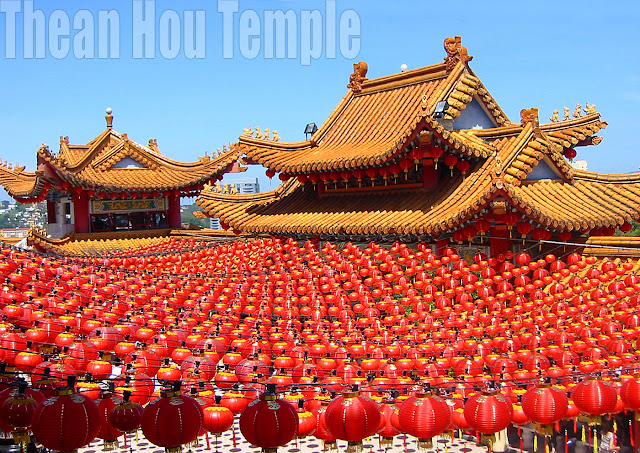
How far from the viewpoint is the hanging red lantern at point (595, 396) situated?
9.91 meters

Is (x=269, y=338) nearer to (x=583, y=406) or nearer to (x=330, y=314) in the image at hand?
(x=330, y=314)

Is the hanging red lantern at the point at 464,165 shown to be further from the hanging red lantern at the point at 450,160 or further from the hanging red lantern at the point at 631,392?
the hanging red lantern at the point at 631,392

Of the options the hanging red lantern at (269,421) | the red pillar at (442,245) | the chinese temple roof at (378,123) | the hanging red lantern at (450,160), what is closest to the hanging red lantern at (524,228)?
the red pillar at (442,245)

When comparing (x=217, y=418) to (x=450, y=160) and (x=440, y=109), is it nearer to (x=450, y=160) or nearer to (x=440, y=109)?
(x=450, y=160)

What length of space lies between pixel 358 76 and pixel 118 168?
33.2ft

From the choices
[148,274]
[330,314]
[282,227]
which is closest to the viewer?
[330,314]

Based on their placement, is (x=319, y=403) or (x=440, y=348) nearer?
(x=319, y=403)

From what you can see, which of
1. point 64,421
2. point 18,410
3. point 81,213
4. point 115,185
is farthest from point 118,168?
point 64,421

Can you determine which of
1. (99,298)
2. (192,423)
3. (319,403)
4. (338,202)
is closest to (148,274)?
(99,298)

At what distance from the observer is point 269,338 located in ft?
41.6

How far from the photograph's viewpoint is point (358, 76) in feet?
74.0

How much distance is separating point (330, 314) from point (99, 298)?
4.61 meters

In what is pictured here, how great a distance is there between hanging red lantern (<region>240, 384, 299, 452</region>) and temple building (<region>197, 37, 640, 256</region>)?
706 centimetres

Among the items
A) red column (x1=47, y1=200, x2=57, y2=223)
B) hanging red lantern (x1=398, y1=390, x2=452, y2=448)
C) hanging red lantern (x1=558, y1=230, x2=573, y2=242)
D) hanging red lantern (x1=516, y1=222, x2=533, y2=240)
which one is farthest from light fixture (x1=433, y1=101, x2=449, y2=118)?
red column (x1=47, y1=200, x2=57, y2=223)
